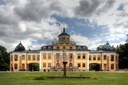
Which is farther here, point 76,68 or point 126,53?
point 126,53

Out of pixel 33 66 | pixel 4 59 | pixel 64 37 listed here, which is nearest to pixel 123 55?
pixel 64 37

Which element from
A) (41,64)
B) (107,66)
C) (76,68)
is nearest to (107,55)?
(107,66)

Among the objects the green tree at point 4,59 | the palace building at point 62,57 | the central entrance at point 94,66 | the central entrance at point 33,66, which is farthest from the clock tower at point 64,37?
the green tree at point 4,59

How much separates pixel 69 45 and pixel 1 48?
21.0 metres

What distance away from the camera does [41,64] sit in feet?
330

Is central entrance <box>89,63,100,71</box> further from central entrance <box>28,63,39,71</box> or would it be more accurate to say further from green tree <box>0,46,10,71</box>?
green tree <box>0,46,10,71</box>

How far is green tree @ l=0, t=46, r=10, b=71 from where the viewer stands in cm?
10300

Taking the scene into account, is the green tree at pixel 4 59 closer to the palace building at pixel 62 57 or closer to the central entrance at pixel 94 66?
the palace building at pixel 62 57

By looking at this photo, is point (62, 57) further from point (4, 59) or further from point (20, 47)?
point (4, 59)

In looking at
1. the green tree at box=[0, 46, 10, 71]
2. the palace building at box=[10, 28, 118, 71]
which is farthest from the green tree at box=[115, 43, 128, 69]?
the green tree at box=[0, 46, 10, 71]

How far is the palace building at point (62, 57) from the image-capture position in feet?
330

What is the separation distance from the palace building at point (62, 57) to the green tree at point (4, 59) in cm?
242

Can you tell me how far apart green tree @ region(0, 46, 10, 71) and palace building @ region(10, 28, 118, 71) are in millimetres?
2418

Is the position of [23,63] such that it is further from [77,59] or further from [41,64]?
[77,59]
